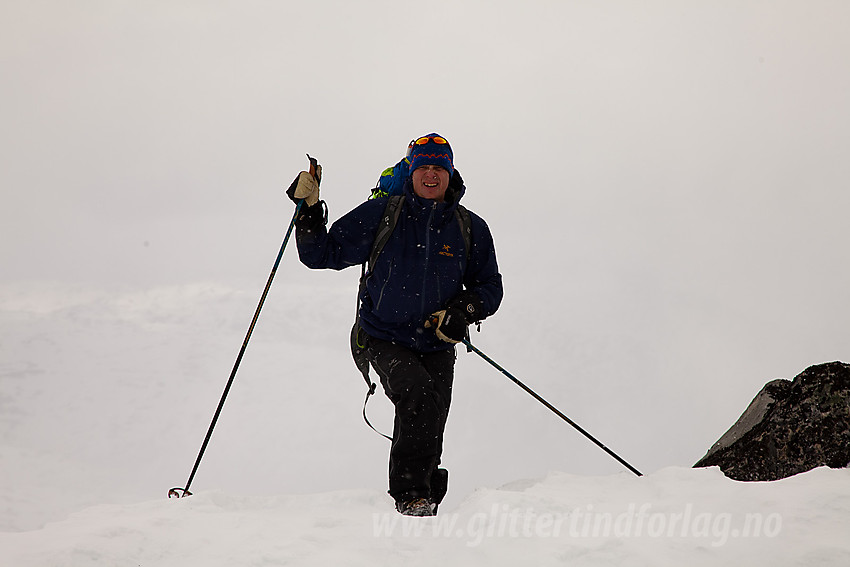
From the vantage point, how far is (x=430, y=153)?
4988 mm

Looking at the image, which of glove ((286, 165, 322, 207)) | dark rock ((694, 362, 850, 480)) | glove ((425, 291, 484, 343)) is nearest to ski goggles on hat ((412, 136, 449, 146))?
glove ((286, 165, 322, 207))

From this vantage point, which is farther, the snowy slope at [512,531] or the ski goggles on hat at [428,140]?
the ski goggles on hat at [428,140]

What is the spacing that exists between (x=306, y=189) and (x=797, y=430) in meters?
3.96

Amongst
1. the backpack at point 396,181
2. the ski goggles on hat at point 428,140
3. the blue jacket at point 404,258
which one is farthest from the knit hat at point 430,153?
the backpack at point 396,181

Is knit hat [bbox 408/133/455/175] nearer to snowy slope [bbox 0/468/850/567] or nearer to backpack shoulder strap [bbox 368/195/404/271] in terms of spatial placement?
backpack shoulder strap [bbox 368/195/404/271]

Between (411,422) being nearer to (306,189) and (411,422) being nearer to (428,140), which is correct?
(306,189)

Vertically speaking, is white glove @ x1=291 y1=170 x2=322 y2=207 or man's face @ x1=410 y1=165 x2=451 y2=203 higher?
man's face @ x1=410 y1=165 x2=451 y2=203

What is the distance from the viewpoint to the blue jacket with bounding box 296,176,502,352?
4.83 meters

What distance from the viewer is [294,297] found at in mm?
18594

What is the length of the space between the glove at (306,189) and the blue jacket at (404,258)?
19 centimetres

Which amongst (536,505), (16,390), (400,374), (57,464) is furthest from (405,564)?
(16,390)

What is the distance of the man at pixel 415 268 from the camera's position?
15.6 ft

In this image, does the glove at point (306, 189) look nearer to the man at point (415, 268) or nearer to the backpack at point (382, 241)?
the man at point (415, 268)

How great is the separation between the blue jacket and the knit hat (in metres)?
0.19
